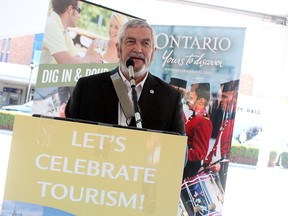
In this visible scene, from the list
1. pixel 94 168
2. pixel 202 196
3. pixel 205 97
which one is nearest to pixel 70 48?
pixel 205 97

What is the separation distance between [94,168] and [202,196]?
119 inches

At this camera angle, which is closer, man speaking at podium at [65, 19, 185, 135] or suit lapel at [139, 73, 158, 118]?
man speaking at podium at [65, 19, 185, 135]

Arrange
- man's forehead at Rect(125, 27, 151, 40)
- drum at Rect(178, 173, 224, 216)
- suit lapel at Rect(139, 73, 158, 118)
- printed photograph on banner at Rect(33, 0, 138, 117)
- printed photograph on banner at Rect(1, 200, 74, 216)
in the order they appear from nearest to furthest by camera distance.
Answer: printed photograph on banner at Rect(1, 200, 74, 216) < man's forehead at Rect(125, 27, 151, 40) < suit lapel at Rect(139, 73, 158, 118) < printed photograph on banner at Rect(33, 0, 138, 117) < drum at Rect(178, 173, 224, 216)

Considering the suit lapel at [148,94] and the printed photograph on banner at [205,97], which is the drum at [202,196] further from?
the suit lapel at [148,94]

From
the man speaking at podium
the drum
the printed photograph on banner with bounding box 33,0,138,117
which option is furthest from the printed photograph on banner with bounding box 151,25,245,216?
the man speaking at podium

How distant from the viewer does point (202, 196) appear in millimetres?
4059

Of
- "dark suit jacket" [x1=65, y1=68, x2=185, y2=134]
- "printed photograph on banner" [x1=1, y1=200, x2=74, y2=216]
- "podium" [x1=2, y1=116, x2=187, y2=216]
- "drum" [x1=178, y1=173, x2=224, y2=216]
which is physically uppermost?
"dark suit jacket" [x1=65, y1=68, x2=185, y2=134]

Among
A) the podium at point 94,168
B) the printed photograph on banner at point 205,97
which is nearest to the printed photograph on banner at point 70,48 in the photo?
the printed photograph on banner at point 205,97

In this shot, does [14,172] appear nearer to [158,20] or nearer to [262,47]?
[158,20]

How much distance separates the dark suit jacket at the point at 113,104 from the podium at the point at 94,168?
2.48 ft

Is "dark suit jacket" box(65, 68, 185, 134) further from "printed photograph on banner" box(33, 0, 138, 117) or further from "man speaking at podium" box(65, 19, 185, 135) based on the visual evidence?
"printed photograph on banner" box(33, 0, 138, 117)

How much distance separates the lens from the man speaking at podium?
197 cm

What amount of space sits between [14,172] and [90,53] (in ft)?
9.71

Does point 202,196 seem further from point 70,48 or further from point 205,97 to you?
point 70,48
